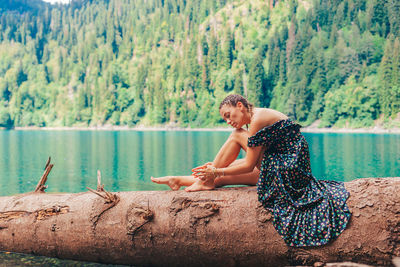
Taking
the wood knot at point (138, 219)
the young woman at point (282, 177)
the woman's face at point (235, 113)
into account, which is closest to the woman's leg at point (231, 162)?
the young woman at point (282, 177)

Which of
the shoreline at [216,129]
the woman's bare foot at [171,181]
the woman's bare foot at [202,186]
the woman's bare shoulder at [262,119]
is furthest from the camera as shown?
the shoreline at [216,129]

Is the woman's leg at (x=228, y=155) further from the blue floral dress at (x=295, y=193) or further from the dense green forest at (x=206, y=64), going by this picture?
the dense green forest at (x=206, y=64)

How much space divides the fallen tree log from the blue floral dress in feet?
0.42

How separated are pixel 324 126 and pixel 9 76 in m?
145

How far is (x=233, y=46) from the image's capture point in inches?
5551

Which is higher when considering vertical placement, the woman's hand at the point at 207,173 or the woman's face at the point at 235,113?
the woman's face at the point at 235,113

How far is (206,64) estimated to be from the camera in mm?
138000

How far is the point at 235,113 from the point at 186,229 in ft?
5.58

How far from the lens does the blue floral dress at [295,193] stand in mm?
4141

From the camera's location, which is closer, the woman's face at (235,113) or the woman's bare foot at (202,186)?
the woman's face at (235,113)

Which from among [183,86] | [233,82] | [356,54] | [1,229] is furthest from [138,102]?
[1,229]

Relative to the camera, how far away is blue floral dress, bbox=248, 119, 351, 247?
4141 millimetres

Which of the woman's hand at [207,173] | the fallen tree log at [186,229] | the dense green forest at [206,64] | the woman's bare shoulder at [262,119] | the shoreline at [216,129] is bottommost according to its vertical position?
the shoreline at [216,129]

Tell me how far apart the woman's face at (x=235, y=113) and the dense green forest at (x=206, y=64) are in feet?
324
